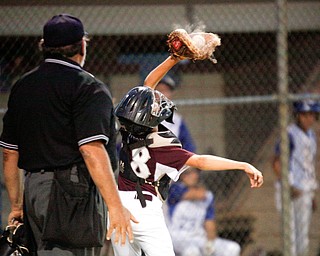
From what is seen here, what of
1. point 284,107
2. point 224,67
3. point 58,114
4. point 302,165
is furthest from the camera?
point 224,67

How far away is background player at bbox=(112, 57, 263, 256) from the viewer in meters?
4.41

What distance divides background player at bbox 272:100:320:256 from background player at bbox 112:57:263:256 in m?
3.31

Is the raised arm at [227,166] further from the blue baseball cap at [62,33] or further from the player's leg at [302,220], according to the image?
the player's leg at [302,220]

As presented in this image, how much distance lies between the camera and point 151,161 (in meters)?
4.46

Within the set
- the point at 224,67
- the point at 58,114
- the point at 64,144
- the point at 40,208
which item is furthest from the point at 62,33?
the point at 224,67

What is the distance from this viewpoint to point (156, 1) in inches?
295

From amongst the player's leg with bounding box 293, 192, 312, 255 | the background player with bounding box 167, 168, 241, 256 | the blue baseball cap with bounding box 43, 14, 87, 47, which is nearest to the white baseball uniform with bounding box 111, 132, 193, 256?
the blue baseball cap with bounding box 43, 14, 87, 47

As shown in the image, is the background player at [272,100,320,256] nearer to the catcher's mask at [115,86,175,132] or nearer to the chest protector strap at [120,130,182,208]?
the chest protector strap at [120,130,182,208]

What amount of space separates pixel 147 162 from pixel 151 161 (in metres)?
0.02

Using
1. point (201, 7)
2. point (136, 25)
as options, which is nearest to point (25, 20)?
point (136, 25)

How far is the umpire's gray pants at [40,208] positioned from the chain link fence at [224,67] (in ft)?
9.28

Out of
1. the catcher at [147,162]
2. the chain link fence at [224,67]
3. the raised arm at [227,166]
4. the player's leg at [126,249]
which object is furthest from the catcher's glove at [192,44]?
the chain link fence at [224,67]

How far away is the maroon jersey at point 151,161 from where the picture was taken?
14.5 feet

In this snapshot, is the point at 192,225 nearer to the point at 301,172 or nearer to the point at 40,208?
the point at 301,172
